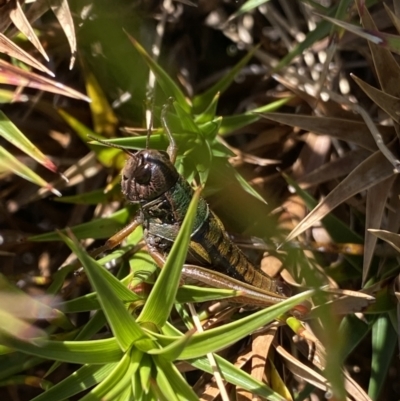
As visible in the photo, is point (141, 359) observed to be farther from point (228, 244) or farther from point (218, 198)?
point (218, 198)

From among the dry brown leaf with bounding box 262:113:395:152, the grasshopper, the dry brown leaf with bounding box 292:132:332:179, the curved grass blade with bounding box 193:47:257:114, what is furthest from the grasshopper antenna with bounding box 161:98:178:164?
the dry brown leaf with bounding box 292:132:332:179

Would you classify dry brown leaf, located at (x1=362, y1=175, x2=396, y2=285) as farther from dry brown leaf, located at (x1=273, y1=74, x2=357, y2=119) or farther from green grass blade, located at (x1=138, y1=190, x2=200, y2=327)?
green grass blade, located at (x1=138, y1=190, x2=200, y2=327)


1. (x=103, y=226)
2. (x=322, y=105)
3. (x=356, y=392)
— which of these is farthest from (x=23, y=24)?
(x=356, y=392)

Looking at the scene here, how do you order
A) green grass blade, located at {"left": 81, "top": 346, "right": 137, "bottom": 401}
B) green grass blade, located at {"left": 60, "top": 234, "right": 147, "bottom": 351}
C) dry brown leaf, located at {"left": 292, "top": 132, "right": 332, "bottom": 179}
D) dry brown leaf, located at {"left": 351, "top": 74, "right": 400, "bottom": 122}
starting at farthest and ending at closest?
dry brown leaf, located at {"left": 292, "top": 132, "right": 332, "bottom": 179}
dry brown leaf, located at {"left": 351, "top": 74, "right": 400, "bottom": 122}
green grass blade, located at {"left": 81, "top": 346, "right": 137, "bottom": 401}
green grass blade, located at {"left": 60, "top": 234, "right": 147, "bottom": 351}

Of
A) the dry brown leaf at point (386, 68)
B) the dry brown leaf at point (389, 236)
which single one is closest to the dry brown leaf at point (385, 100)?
the dry brown leaf at point (386, 68)

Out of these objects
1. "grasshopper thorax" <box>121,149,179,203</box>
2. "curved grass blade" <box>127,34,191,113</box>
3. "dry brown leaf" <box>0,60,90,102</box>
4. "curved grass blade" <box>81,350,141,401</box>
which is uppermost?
"dry brown leaf" <box>0,60,90,102</box>

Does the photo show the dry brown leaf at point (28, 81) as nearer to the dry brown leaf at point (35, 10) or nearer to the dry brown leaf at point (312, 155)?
the dry brown leaf at point (35, 10)
